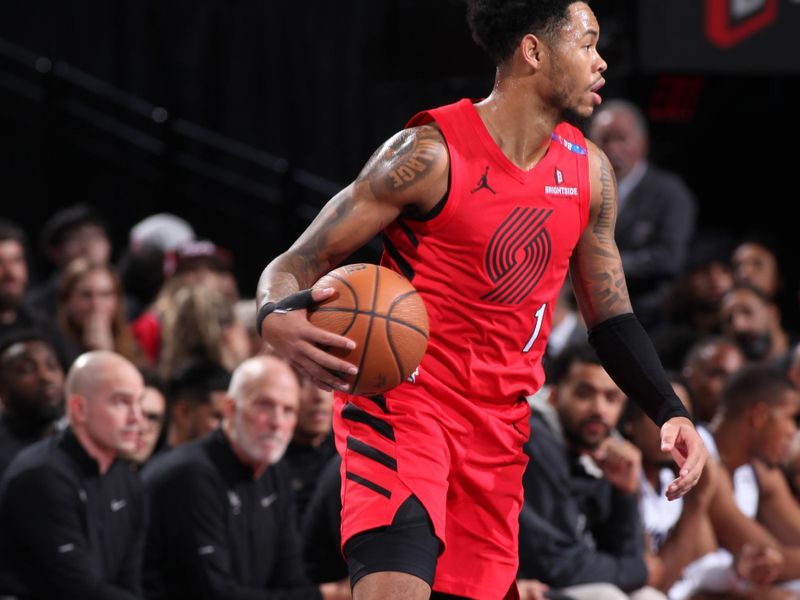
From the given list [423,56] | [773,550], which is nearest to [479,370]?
[773,550]

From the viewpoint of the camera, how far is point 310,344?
320 centimetres

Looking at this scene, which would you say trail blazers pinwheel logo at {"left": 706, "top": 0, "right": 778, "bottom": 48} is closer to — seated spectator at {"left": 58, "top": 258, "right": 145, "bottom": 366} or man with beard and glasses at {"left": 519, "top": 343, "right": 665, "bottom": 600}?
man with beard and glasses at {"left": 519, "top": 343, "right": 665, "bottom": 600}

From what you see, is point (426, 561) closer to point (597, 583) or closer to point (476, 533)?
point (476, 533)

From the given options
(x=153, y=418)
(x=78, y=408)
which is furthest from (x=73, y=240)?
(x=78, y=408)

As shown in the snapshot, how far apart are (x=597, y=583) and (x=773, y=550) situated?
106 centimetres

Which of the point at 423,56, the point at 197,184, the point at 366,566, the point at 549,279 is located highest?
the point at 423,56

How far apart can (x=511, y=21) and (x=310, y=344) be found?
106cm

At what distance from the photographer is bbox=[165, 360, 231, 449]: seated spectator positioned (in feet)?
20.9

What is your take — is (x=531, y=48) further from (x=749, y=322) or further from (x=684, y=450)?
(x=749, y=322)

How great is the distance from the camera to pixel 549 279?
372cm

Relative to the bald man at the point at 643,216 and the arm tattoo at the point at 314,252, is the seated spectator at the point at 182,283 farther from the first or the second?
the arm tattoo at the point at 314,252

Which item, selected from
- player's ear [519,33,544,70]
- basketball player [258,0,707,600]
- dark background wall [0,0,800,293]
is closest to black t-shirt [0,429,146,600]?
basketball player [258,0,707,600]

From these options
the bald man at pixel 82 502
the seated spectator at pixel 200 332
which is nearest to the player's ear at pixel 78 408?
the bald man at pixel 82 502

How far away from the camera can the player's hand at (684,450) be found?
3.47 metres
